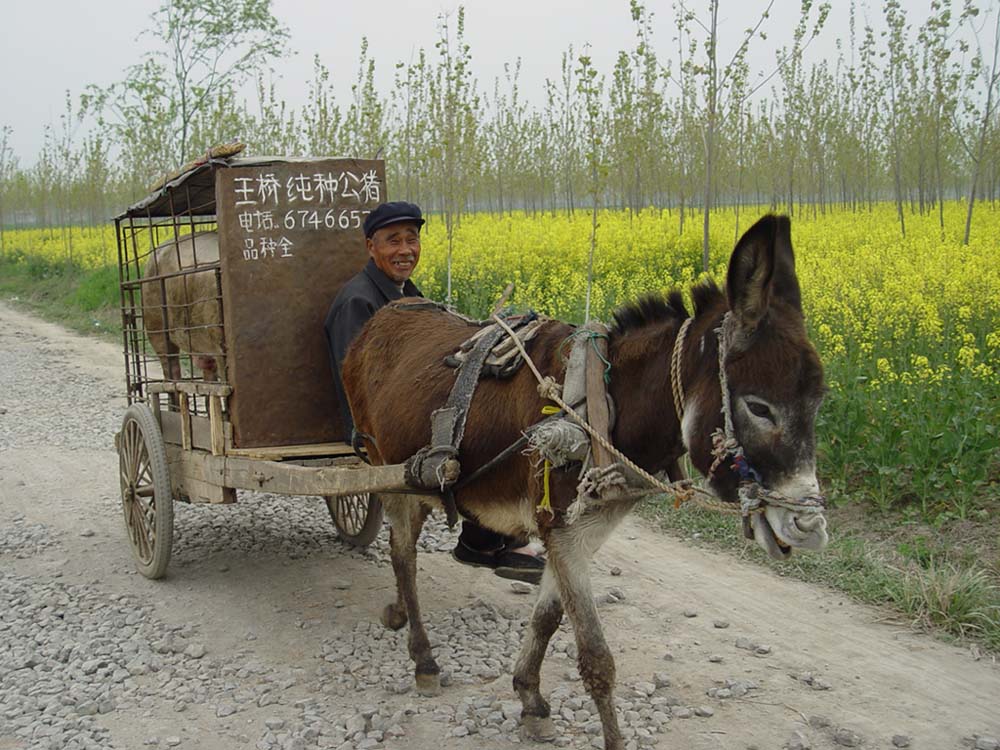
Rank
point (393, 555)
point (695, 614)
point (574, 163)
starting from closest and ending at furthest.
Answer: point (393, 555)
point (695, 614)
point (574, 163)

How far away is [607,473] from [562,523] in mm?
303

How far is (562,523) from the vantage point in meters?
3.28

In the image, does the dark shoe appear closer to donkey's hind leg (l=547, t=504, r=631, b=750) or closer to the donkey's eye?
donkey's hind leg (l=547, t=504, r=631, b=750)

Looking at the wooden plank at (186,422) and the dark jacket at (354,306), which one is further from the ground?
the dark jacket at (354,306)

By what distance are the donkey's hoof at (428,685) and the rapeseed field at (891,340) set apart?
1.90 meters

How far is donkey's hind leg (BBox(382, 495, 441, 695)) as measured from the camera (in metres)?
4.08

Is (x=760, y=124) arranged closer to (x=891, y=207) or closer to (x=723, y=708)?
(x=891, y=207)

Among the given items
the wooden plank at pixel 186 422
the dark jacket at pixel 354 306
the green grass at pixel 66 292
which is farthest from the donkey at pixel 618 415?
the green grass at pixel 66 292

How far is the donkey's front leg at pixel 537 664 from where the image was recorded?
11.7ft

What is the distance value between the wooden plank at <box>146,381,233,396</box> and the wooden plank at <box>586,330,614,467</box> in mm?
2168

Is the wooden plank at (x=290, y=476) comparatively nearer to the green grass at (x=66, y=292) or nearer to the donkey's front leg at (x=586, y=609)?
the donkey's front leg at (x=586, y=609)

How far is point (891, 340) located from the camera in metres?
7.58

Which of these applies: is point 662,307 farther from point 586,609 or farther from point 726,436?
point 586,609

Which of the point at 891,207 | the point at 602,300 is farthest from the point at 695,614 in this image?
the point at 891,207
